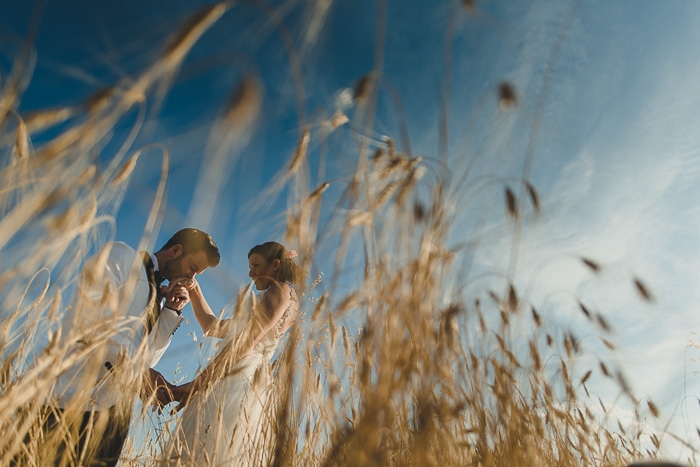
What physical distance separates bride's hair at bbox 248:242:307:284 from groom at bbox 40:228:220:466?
0.30 m

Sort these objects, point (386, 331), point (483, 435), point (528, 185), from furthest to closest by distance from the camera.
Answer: point (528, 185) < point (483, 435) < point (386, 331)

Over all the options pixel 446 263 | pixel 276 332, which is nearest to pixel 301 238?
pixel 446 263

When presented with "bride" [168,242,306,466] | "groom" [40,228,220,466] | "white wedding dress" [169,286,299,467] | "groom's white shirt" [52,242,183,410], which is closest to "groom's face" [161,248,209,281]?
"groom" [40,228,220,466]

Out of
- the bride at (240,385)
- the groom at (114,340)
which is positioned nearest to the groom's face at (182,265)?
the groom at (114,340)

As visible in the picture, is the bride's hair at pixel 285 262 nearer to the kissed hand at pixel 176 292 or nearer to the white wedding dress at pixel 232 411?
the white wedding dress at pixel 232 411

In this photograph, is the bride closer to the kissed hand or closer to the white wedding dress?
the white wedding dress

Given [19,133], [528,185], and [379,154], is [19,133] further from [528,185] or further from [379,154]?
[528,185]

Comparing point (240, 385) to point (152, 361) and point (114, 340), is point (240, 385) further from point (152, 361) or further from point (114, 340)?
point (114, 340)

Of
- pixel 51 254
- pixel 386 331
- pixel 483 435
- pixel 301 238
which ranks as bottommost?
pixel 483 435

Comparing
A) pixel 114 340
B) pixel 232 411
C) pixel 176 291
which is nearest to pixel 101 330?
pixel 114 340

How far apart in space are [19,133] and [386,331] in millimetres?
1022

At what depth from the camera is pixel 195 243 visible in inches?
80.0

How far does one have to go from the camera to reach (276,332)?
2.66 m

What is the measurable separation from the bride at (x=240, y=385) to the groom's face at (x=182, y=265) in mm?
277
